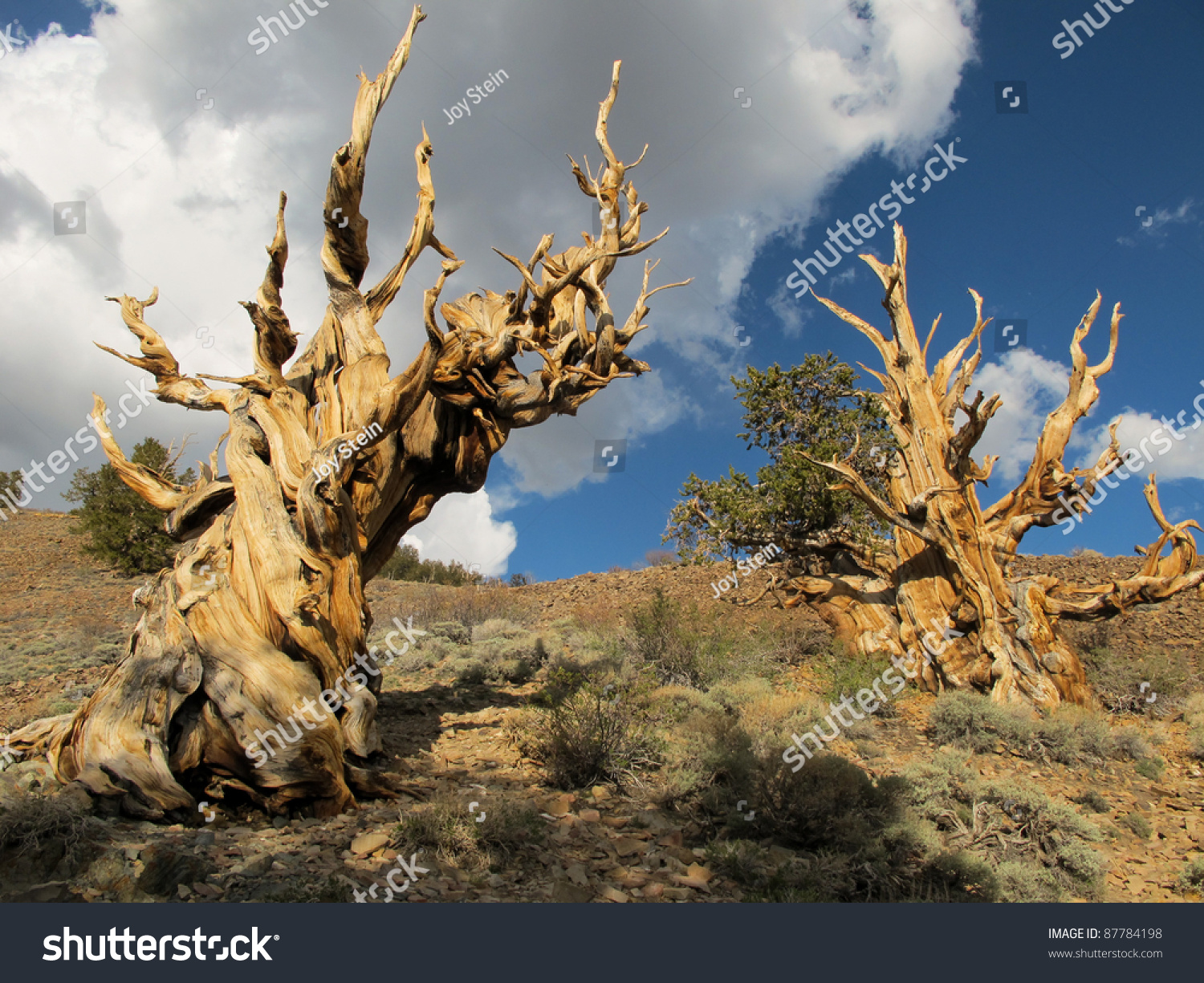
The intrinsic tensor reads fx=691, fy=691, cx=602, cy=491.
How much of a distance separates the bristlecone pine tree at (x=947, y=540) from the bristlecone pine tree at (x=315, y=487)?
4.43m

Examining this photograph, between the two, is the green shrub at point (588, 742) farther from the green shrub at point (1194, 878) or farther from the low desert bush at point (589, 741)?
the green shrub at point (1194, 878)

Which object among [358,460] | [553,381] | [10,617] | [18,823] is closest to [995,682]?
[553,381]

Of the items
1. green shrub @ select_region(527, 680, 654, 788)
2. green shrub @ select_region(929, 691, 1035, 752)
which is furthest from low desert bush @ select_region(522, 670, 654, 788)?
green shrub @ select_region(929, 691, 1035, 752)

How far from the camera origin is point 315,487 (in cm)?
551

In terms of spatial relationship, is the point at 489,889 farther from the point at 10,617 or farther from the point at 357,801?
the point at 10,617

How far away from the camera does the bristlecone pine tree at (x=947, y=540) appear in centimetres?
936

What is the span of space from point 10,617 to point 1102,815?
18024 millimetres

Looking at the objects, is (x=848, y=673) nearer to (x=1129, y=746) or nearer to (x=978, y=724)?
(x=978, y=724)

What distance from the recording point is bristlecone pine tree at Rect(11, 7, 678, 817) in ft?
16.2

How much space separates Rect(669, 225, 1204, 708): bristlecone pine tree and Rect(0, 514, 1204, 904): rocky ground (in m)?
1.17

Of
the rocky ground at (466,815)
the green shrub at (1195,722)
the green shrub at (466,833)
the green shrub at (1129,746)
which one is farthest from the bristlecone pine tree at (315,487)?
the green shrub at (1195,722)

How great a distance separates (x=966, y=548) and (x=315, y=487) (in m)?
8.71

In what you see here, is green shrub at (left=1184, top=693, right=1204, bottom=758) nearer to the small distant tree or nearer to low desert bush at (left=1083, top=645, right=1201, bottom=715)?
low desert bush at (left=1083, top=645, right=1201, bottom=715)

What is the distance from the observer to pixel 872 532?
37.0 ft
